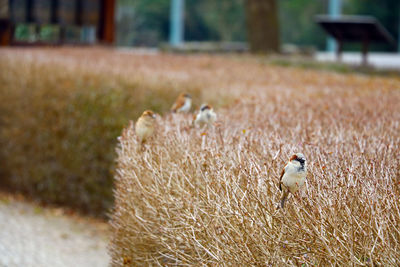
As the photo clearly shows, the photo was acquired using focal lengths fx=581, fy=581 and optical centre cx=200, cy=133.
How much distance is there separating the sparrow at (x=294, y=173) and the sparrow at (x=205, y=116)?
126cm

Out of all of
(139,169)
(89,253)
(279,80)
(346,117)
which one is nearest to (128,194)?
(139,169)

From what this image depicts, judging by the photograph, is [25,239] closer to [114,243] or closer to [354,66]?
[114,243]

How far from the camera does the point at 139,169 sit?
10.4 ft

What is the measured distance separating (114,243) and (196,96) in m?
2.45

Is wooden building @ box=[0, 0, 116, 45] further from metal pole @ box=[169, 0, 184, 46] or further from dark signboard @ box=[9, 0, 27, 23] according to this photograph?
metal pole @ box=[169, 0, 184, 46]

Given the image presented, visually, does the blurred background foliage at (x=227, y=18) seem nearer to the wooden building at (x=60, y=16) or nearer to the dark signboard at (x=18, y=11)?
the wooden building at (x=60, y=16)

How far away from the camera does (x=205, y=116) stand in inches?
139

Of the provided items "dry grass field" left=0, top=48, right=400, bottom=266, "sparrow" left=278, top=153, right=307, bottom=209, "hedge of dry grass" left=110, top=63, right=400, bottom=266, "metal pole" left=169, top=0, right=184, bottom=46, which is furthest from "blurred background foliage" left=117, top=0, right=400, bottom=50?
"sparrow" left=278, top=153, right=307, bottom=209

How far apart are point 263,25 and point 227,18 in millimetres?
9797

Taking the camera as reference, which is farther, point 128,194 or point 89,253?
point 89,253

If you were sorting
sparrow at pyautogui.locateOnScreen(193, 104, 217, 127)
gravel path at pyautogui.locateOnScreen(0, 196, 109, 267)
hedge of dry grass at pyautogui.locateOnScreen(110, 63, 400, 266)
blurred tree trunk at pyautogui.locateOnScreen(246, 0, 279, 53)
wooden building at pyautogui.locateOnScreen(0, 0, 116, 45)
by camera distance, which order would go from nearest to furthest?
hedge of dry grass at pyautogui.locateOnScreen(110, 63, 400, 266) → sparrow at pyautogui.locateOnScreen(193, 104, 217, 127) → gravel path at pyautogui.locateOnScreen(0, 196, 109, 267) → wooden building at pyautogui.locateOnScreen(0, 0, 116, 45) → blurred tree trunk at pyautogui.locateOnScreen(246, 0, 279, 53)

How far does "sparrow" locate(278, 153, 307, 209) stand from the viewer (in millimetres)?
2273

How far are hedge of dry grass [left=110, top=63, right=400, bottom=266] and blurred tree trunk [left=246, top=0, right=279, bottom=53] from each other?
9704 mm

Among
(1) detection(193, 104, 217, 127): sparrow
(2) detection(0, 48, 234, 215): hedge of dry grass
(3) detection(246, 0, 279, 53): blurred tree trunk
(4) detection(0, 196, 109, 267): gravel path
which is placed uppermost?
(3) detection(246, 0, 279, 53): blurred tree trunk
